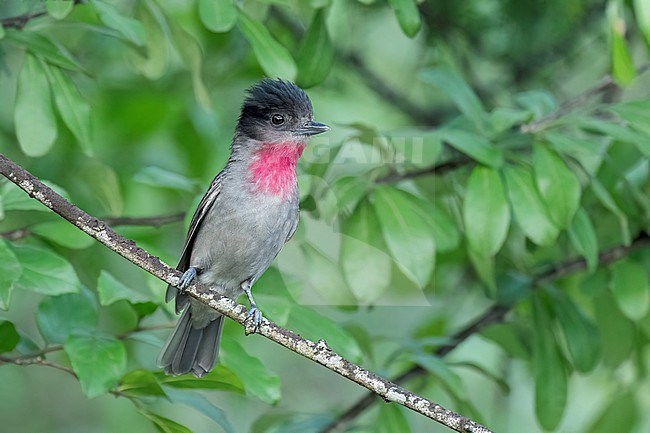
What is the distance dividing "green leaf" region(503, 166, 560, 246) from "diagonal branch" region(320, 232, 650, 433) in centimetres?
87

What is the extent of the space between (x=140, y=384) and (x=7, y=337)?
1.59ft

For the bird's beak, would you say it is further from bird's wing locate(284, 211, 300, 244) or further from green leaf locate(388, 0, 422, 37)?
green leaf locate(388, 0, 422, 37)

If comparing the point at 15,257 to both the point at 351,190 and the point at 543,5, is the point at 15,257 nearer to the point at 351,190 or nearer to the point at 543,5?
the point at 351,190

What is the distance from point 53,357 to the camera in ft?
20.3

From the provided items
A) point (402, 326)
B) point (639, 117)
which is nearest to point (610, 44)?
point (639, 117)

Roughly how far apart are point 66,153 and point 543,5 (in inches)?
104

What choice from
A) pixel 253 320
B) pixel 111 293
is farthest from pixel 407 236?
pixel 111 293

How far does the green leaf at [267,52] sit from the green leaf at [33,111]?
81 cm

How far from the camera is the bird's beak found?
13.8ft

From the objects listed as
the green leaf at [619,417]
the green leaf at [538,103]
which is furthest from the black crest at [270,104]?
the green leaf at [619,417]

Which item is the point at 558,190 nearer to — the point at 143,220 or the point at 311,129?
the point at 311,129

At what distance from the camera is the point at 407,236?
428 centimetres

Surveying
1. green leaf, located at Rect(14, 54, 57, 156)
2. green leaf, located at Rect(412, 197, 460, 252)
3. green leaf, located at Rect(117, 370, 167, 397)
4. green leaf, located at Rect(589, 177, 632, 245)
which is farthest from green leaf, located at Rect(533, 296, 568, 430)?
green leaf, located at Rect(14, 54, 57, 156)

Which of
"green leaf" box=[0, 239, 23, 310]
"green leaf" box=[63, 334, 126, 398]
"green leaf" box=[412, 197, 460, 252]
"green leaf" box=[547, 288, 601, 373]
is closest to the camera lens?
"green leaf" box=[0, 239, 23, 310]
